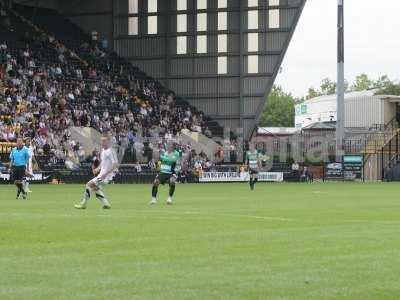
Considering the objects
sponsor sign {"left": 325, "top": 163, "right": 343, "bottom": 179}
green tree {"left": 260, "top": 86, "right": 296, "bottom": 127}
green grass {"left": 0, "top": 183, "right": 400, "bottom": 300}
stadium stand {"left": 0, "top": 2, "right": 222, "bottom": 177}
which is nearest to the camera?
green grass {"left": 0, "top": 183, "right": 400, "bottom": 300}

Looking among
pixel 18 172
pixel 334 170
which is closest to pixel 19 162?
pixel 18 172

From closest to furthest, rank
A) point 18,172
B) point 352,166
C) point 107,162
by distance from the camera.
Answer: point 107,162 < point 18,172 < point 352,166

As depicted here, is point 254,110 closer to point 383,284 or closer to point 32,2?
point 32,2

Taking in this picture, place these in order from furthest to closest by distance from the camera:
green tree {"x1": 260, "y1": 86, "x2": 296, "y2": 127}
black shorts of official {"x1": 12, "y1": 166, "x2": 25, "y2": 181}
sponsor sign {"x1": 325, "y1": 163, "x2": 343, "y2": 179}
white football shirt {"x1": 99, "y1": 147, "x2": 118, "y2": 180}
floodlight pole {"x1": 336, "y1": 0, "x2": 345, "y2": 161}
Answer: green tree {"x1": 260, "y1": 86, "x2": 296, "y2": 127}, sponsor sign {"x1": 325, "y1": 163, "x2": 343, "y2": 179}, floodlight pole {"x1": 336, "y1": 0, "x2": 345, "y2": 161}, black shorts of official {"x1": 12, "y1": 166, "x2": 25, "y2": 181}, white football shirt {"x1": 99, "y1": 147, "x2": 118, "y2": 180}

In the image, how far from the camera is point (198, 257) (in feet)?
38.9

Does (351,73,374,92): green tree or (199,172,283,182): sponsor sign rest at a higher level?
(351,73,374,92): green tree

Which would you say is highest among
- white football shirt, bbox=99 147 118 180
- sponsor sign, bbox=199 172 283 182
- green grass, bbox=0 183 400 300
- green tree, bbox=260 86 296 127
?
green tree, bbox=260 86 296 127

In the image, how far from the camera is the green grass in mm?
9156

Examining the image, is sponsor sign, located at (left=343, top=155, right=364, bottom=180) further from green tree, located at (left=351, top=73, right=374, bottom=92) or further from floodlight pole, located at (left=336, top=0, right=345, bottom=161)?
green tree, located at (left=351, top=73, right=374, bottom=92)

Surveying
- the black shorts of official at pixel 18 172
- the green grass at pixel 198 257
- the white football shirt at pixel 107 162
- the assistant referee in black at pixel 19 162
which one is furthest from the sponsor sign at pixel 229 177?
the green grass at pixel 198 257

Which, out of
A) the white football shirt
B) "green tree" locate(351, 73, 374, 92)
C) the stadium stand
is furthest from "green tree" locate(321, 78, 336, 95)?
the white football shirt

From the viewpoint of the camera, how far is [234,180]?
59.6 m

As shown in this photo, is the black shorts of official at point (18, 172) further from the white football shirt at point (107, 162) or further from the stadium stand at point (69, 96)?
the stadium stand at point (69, 96)

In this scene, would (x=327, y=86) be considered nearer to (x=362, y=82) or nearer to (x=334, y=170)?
Answer: (x=362, y=82)
